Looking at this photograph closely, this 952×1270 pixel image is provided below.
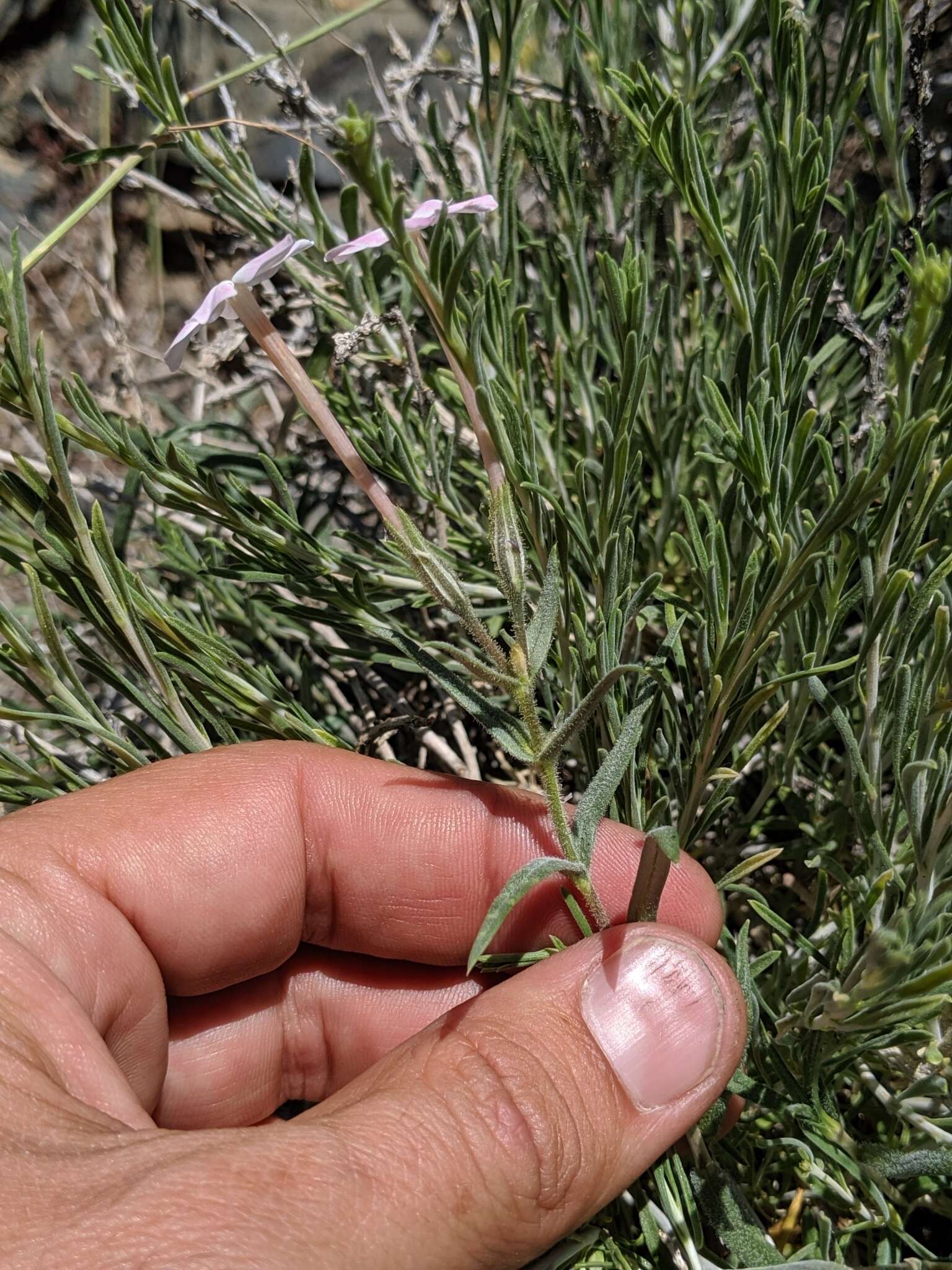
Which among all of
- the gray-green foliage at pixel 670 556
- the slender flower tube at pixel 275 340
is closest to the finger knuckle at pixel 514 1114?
the gray-green foliage at pixel 670 556

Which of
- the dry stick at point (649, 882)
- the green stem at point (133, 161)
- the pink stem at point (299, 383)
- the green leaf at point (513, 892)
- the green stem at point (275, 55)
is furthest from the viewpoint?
the green stem at point (275, 55)

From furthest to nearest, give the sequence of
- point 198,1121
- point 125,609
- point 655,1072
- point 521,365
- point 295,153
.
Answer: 1. point 295,153
2. point 198,1121
3. point 521,365
4. point 125,609
5. point 655,1072

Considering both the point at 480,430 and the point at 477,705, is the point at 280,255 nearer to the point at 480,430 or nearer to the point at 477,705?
the point at 480,430

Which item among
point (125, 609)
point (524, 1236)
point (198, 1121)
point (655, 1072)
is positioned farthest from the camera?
point (198, 1121)

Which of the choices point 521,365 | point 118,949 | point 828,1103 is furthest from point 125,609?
point 828,1103

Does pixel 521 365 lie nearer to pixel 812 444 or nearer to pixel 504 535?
pixel 812 444

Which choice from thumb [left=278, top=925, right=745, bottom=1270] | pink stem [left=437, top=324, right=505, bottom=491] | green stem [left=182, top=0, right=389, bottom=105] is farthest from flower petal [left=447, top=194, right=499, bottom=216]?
thumb [left=278, top=925, right=745, bottom=1270]

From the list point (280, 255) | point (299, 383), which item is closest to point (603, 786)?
point (299, 383)

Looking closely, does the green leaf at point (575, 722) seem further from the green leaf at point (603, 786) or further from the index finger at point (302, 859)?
the index finger at point (302, 859)
